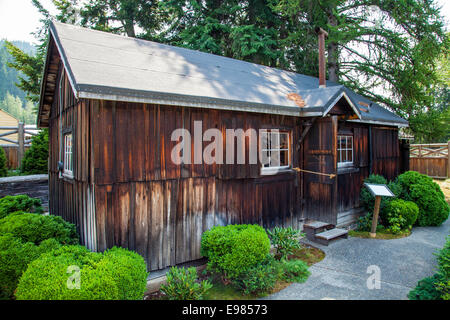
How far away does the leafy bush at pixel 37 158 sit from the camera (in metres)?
11.0

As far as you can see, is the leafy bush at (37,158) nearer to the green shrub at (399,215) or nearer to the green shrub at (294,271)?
the green shrub at (294,271)

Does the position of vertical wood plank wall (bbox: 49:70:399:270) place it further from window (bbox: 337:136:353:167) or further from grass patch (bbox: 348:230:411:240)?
window (bbox: 337:136:353:167)

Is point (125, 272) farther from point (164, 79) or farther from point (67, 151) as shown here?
point (67, 151)

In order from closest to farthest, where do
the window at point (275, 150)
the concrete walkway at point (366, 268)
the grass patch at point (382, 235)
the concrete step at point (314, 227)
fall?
the concrete walkway at point (366, 268), the window at point (275, 150), the concrete step at point (314, 227), the grass patch at point (382, 235)

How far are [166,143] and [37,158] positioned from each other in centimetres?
891

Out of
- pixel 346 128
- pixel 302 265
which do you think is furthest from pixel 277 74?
pixel 302 265

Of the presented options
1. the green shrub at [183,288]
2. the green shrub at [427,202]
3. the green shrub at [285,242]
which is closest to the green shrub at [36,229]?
the green shrub at [183,288]

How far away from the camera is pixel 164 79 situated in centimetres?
520

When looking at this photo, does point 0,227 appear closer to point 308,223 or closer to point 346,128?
point 308,223

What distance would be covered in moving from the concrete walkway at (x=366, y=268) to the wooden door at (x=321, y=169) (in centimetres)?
90

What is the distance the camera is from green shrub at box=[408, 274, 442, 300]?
3.90 m

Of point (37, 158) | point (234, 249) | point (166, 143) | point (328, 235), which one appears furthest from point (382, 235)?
point (37, 158)

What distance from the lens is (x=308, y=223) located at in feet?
24.7
